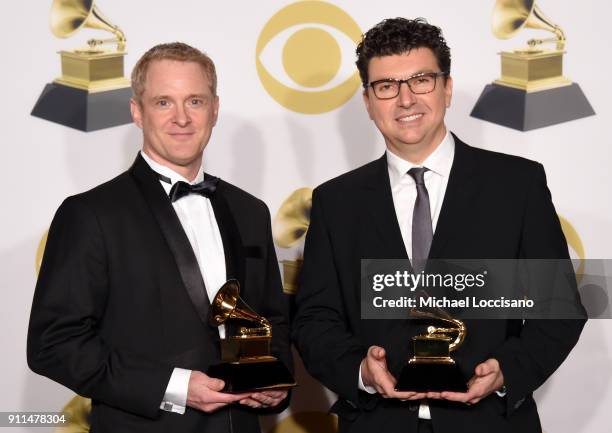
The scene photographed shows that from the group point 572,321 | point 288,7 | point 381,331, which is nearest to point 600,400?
point 572,321

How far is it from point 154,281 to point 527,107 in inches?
68.3

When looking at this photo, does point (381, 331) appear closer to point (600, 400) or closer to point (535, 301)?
point (535, 301)

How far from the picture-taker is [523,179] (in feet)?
8.66

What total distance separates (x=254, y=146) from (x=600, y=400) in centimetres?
166

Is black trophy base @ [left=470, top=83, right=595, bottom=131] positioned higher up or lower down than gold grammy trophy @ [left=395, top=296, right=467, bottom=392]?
higher up

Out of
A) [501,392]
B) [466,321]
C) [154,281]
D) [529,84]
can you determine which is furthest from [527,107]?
[154,281]

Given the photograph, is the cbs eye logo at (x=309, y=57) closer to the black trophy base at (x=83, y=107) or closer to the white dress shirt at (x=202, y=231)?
the black trophy base at (x=83, y=107)

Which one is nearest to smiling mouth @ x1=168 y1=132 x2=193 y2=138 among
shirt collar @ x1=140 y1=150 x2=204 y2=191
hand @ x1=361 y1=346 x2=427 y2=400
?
shirt collar @ x1=140 y1=150 x2=204 y2=191

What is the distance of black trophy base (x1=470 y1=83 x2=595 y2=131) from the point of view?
351cm

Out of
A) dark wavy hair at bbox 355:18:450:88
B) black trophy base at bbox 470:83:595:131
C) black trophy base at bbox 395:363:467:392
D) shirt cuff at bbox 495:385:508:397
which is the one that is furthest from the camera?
black trophy base at bbox 470:83:595:131

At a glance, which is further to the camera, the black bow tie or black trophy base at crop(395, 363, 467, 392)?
the black bow tie

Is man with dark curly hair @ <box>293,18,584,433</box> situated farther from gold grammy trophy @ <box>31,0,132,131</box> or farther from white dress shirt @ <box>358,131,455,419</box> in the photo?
gold grammy trophy @ <box>31,0,132,131</box>

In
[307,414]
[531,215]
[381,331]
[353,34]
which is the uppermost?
[353,34]

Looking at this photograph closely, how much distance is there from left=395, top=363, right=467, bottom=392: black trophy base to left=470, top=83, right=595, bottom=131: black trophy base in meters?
1.42
